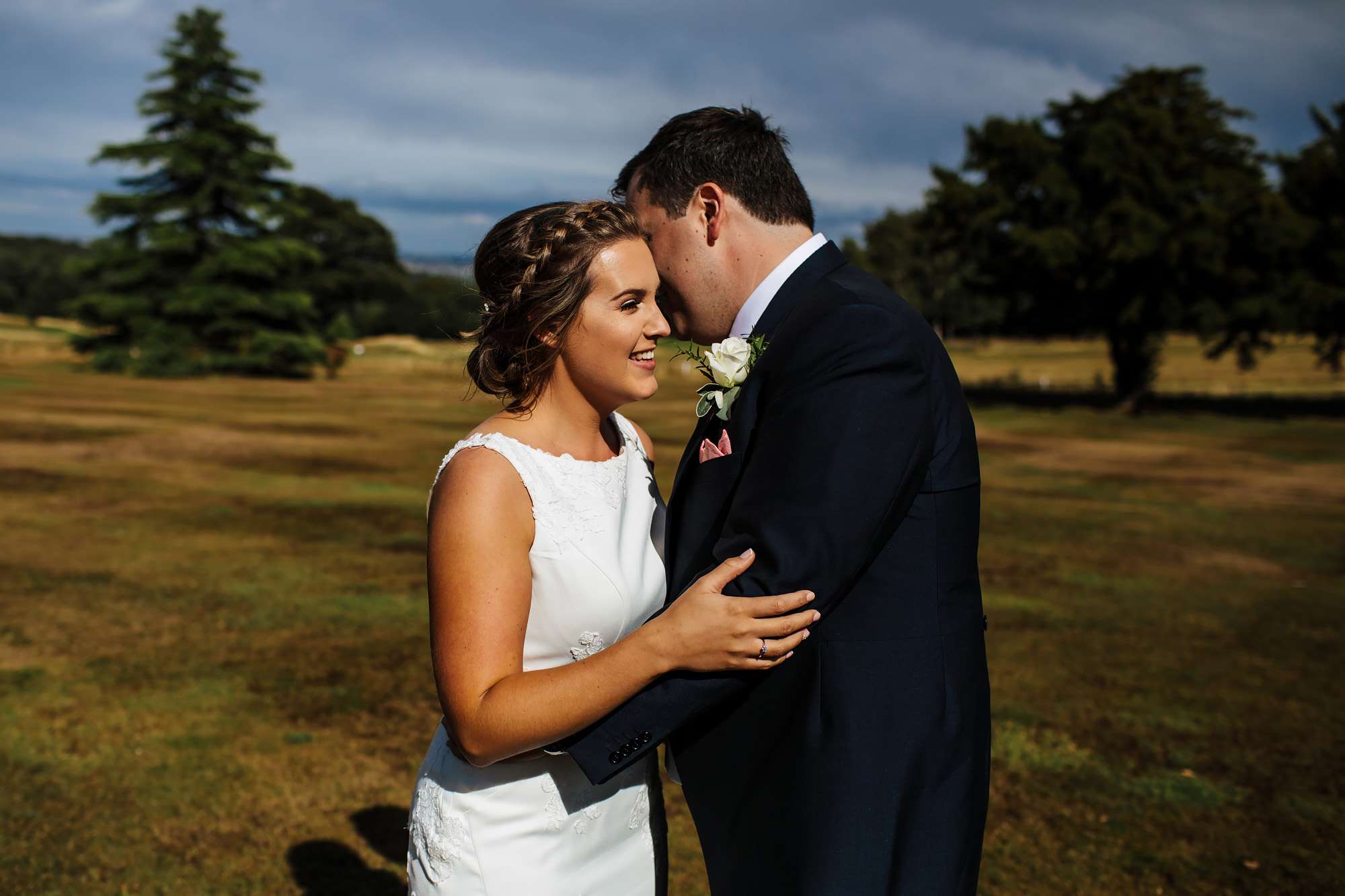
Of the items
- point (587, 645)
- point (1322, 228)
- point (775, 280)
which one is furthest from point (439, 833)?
point (1322, 228)

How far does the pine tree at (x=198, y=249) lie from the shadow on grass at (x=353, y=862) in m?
46.2

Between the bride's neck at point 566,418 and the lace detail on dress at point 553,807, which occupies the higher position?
the bride's neck at point 566,418

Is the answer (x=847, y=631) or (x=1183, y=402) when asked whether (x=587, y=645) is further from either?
(x=1183, y=402)

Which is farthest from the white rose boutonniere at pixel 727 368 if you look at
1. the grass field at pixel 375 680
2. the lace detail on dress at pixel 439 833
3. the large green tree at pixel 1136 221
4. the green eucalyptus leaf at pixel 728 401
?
the large green tree at pixel 1136 221

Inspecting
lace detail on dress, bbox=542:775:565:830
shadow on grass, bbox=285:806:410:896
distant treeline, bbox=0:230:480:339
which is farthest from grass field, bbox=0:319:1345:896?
distant treeline, bbox=0:230:480:339

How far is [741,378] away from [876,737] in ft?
3.17

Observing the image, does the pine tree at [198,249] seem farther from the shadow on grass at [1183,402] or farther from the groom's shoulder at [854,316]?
the groom's shoulder at [854,316]

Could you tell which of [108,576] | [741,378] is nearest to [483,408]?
[108,576]

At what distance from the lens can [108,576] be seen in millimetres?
11031

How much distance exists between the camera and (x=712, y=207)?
9.24 feet

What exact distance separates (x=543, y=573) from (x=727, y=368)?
74 centimetres

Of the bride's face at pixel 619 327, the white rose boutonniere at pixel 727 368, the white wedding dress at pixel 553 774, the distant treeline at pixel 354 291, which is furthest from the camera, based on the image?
the distant treeline at pixel 354 291

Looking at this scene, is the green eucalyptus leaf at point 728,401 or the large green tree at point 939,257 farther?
the large green tree at point 939,257

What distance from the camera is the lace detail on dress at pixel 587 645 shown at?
2.77m
